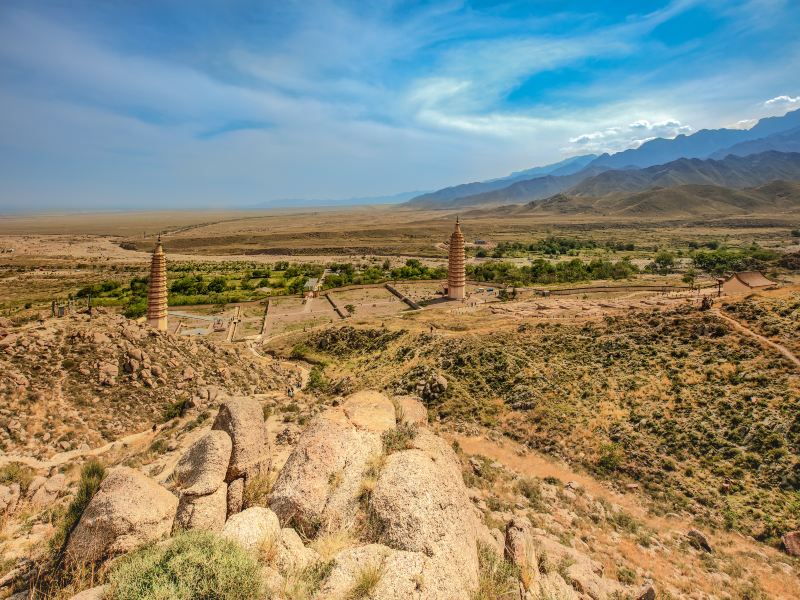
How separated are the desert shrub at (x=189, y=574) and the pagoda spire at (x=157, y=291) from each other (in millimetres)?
23108

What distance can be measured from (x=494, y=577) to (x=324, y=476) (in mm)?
2768

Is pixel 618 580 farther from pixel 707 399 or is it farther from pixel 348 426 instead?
pixel 707 399

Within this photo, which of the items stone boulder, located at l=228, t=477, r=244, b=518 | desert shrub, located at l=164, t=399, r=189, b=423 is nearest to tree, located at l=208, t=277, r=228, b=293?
desert shrub, located at l=164, t=399, r=189, b=423

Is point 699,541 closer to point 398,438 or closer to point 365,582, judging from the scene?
point 398,438

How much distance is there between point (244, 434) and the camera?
7469mm

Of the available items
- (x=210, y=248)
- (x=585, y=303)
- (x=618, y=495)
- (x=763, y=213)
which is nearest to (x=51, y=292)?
(x=585, y=303)

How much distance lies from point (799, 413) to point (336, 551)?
16251 mm

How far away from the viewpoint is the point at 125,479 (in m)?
5.93

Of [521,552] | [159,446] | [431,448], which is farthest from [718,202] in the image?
[159,446]

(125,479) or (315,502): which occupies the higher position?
(125,479)

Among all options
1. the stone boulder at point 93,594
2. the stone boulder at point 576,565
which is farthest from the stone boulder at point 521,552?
the stone boulder at point 93,594

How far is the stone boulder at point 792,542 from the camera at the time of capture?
1016 centimetres

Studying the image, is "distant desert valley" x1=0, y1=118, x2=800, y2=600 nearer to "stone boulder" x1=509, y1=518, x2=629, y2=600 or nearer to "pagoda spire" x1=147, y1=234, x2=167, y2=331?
"stone boulder" x1=509, y1=518, x2=629, y2=600

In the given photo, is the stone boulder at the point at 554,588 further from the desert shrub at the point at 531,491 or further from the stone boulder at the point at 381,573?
the desert shrub at the point at 531,491
